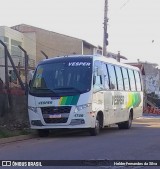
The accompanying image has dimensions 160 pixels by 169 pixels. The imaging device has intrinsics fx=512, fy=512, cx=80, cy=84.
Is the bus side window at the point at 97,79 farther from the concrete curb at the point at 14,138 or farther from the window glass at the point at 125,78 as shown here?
the window glass at the point at 125,78

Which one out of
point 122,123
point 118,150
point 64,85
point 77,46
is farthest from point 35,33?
point 118,150

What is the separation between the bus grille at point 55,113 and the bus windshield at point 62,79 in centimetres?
50

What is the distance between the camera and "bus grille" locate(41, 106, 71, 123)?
17.7 metres

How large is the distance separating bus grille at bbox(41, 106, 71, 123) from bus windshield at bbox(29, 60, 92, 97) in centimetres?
50


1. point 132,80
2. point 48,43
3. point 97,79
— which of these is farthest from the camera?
point 48,43

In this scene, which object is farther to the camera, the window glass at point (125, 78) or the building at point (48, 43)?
the building at point (48, 43)

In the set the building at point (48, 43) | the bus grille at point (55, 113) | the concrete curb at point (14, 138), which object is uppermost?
the building at point (48, 43)

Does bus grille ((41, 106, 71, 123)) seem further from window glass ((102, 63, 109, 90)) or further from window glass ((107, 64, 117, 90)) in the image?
window glass ((107, 64, 117, 90))

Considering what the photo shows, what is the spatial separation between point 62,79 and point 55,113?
1.29m

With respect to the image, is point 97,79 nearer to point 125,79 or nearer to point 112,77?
point 112,77

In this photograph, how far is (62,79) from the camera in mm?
18297

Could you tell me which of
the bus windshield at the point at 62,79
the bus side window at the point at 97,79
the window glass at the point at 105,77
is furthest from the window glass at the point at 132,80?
the bus windshield at the point at 62,79

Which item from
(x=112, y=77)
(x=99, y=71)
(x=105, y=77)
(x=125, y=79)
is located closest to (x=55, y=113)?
(x=99, y=71)

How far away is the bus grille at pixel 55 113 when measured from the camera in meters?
17.7
